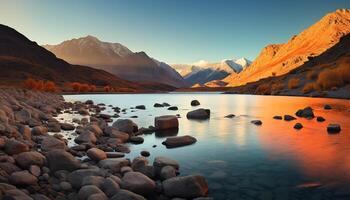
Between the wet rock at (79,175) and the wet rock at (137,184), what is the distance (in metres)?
1.06

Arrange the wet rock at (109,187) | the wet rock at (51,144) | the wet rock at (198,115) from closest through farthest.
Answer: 1. the wet rock at (109,187)
2. the wet rock at (51,144)
3. the wet rock at (198,115)

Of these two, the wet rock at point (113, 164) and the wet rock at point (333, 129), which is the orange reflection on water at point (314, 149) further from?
the wet rock at point (113, 164)

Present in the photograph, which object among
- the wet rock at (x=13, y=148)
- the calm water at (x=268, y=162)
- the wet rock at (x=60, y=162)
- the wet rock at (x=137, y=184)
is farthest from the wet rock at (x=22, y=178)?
the calm water at (x=268, y=162)

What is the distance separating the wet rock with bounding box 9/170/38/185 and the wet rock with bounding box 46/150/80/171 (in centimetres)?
124

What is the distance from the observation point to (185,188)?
943cm

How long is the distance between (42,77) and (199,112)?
163 metres

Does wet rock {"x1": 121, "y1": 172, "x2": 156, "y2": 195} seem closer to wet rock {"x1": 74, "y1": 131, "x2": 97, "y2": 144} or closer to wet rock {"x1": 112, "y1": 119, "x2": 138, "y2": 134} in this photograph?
wet rock {"x1": 74, "y1": 131, "x2": 97, "y2": 144}

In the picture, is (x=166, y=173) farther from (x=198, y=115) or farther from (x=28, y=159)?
(x=198, y=115)

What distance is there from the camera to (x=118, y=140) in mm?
17062

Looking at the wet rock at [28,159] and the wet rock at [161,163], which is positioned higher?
the wet rock at [28,159]

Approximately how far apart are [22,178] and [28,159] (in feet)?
5.10

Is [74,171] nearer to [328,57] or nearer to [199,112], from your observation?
[199,112]

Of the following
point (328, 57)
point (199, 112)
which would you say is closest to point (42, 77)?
point (328, 57)

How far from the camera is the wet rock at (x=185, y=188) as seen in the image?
30.8 ft
